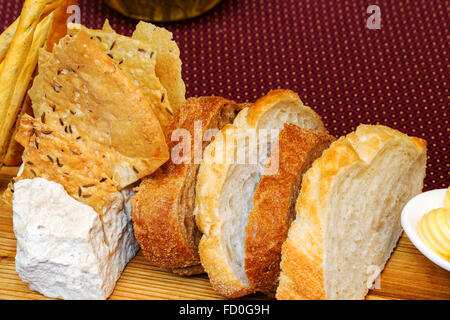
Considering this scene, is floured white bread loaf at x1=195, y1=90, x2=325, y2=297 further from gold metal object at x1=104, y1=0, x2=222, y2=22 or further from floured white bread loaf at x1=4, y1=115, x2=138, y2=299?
gold metal object at x1=104, y1=0, x2=222, y2=22

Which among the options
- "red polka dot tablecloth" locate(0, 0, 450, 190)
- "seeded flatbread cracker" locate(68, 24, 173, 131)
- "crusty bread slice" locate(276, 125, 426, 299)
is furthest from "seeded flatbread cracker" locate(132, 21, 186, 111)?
"red polka dot tablecloth" locate(0, 0, 450, 190)

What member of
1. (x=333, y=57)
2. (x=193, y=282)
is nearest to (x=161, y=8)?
(x=333, y=57)

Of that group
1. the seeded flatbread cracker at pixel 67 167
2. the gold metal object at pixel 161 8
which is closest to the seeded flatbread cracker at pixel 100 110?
the seeded flatbread cracker at pixel 67 167

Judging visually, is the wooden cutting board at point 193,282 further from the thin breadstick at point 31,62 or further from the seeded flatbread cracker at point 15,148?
the thin breadstick at point 31,62

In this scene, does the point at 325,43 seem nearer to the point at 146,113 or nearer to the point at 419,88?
the point at 419,88

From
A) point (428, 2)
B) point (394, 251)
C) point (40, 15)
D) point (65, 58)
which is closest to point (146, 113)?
point (65, 58)

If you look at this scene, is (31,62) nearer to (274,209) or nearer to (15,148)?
(15,148)
